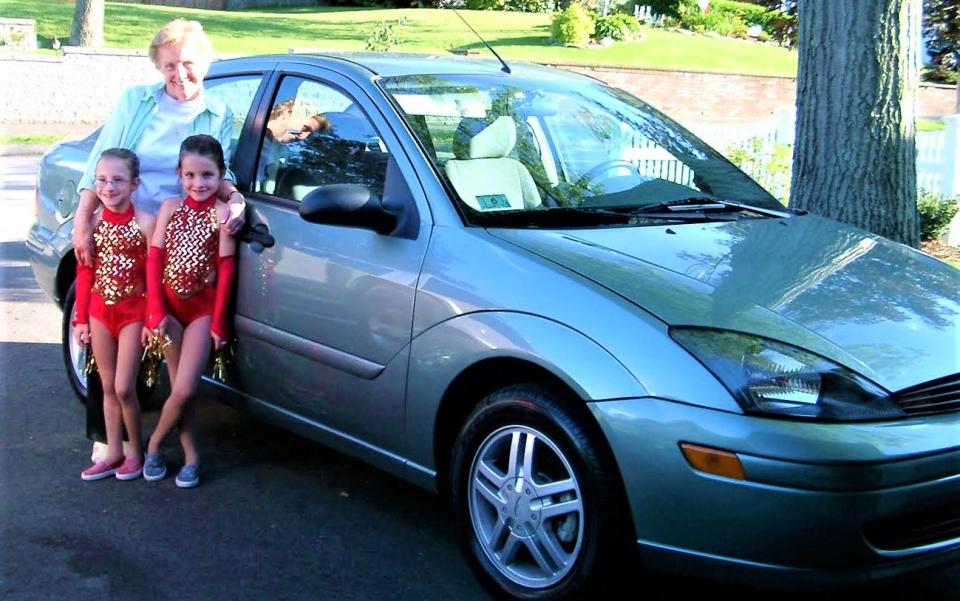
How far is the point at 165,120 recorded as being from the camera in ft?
15.1

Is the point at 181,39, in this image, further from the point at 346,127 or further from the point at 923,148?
the point at 923,148

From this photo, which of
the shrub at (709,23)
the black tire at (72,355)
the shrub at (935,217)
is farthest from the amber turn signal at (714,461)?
the shrub at (709,23)

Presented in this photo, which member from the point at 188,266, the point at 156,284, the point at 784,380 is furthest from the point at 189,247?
the point at 784,380

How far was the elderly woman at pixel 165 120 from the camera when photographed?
4547 millimetres

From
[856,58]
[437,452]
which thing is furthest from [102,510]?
[856,58]

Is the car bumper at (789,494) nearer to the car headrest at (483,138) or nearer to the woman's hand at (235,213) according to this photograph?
the car headrest at (483,138)

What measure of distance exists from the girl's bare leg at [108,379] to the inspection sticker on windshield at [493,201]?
1.76 meters

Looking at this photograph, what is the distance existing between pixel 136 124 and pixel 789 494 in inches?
124

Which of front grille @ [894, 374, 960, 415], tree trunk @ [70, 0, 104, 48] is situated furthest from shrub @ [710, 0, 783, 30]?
front grille @ [894, 374, 960, 415]

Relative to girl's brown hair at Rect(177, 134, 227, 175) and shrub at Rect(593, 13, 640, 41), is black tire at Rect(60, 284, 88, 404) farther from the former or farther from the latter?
shrub at Rect(593, 13, 640, 41)

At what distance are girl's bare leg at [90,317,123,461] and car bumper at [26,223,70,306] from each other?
3.01 feet

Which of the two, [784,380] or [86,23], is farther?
[86,23]

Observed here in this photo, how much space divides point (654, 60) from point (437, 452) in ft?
92.3

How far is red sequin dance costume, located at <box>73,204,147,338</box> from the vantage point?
4.42 metres
